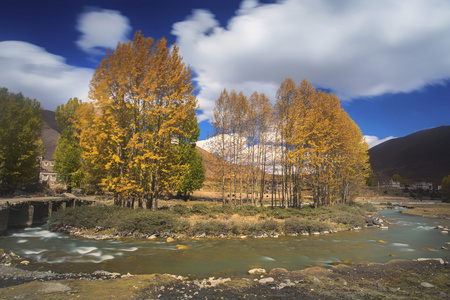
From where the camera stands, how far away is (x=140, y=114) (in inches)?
821

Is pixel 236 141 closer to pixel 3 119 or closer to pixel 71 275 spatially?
pixel 71 275

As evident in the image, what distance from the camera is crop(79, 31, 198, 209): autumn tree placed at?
67.1 ft

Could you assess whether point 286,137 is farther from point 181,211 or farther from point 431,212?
point 431,212

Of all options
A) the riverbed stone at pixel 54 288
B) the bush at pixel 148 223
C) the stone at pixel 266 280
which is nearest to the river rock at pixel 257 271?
the stone at pixel 266 280

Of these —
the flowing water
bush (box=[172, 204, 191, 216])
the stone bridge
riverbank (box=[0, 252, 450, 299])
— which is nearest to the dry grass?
the flowing water

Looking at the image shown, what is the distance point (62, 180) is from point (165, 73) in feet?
108

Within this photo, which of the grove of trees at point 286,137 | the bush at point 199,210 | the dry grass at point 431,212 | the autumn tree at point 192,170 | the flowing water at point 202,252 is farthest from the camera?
the autumn tree at point 192,170

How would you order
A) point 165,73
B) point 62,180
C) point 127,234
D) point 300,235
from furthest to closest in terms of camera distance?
point 62,180
point 165,73
point 300,235
point 127,234

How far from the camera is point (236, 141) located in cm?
2941

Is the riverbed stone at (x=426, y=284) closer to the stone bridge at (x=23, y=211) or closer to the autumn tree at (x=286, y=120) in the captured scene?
the autumn tree at (x=286, y=120)

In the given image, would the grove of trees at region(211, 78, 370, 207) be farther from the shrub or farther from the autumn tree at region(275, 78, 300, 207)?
the shrub

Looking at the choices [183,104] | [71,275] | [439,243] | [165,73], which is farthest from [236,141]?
[71,275]

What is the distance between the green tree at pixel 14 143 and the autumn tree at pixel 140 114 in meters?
14.6

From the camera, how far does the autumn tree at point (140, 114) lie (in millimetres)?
20438
